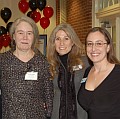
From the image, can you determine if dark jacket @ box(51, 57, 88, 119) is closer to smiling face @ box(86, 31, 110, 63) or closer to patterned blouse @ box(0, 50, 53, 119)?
patterned blouse @ box(0, 50, 53, 119)

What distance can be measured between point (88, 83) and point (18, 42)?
0.80 meters

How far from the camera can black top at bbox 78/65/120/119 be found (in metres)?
2.28

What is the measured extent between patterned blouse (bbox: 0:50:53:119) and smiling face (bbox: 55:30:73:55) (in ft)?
0.82

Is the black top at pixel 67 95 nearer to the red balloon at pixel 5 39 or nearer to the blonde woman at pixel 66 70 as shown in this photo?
the blonde woman at pixel 66 70

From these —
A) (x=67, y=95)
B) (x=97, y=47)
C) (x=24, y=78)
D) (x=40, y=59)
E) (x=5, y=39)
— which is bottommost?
(x=67, y=95)

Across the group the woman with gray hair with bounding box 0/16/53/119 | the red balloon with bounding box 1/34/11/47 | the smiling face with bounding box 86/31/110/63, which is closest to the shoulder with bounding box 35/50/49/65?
the woman with gray hair with bounding box 0/16/53/119

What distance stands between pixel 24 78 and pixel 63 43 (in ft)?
1.63

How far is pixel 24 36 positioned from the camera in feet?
9.38

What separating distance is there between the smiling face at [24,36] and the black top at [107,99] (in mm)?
831

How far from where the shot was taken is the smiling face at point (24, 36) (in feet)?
9.37

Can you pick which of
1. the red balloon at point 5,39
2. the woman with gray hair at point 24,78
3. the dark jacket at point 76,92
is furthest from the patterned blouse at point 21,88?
the red balloon at point 5,39

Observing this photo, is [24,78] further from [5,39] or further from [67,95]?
[5,39]

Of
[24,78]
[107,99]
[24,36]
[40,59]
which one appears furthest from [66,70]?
[107,99]

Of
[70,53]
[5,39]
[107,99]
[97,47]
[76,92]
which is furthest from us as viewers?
[5,39]
